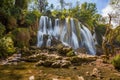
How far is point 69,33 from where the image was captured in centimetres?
4566

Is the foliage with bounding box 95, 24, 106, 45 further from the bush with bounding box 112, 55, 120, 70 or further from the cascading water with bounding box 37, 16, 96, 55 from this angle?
the bush with bounding box 112, 55, 120, 70

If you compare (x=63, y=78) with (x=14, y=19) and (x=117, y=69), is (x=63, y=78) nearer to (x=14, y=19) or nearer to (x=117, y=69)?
(x=117, y=69)

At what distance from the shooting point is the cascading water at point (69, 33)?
44219 mm

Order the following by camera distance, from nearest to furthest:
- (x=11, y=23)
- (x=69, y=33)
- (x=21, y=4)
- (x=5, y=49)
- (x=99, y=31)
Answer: (x=5, y=49), (x=11, y=23), (x=21, y=4), (x=69, y=33), (x=99, y=31)

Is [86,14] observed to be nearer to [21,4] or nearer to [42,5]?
[42,5]

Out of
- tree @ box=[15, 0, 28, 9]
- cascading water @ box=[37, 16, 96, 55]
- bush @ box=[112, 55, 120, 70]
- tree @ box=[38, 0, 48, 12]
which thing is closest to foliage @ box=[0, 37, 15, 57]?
bush @ box=[112, 55, 120, 70]

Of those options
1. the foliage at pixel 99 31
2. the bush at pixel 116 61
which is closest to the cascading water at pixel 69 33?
the foliage at pixel 99 31

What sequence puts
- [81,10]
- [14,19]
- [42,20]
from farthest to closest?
[81,10]
[42,20]
[14,19]

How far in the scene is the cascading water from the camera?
44219 mm

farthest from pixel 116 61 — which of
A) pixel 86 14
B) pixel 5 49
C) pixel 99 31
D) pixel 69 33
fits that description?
pixel 86 14

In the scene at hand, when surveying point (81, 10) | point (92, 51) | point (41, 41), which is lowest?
point (92, 51)

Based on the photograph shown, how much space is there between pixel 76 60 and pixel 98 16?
5174cm

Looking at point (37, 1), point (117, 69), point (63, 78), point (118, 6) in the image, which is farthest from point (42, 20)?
point (63, 78)

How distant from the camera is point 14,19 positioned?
108 feet
